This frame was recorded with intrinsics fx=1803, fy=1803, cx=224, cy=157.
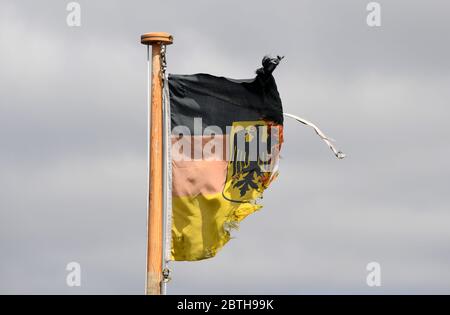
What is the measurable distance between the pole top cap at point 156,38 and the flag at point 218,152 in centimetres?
87

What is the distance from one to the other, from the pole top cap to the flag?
2.86ft

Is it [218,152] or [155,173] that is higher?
[218,152]

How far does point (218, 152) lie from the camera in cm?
3300

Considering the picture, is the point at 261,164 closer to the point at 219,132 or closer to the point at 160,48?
the point at 219,132

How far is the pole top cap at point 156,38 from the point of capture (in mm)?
31891

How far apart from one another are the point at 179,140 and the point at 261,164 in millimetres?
1966

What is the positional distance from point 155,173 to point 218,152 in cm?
160

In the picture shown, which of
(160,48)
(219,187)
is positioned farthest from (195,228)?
(160,48)

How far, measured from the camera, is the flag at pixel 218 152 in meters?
32.5

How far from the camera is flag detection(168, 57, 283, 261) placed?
107 ft

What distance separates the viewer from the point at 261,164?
33750 millimetres

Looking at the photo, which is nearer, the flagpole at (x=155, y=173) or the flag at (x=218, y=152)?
the flagpole at (x=155, y=173)

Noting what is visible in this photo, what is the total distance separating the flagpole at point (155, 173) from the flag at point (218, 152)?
1.34 feet
